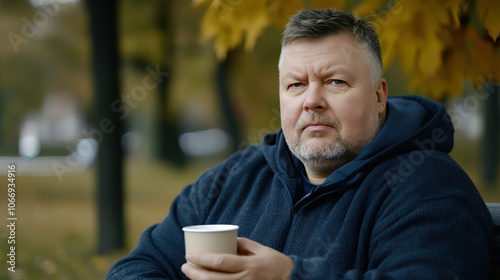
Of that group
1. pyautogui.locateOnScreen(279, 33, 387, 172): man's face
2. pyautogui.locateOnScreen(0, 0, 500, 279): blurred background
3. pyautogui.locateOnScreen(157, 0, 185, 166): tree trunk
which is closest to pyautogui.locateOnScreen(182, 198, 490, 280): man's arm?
pyautogui.locateOnScreen(279, 33, 387, 172): man's face

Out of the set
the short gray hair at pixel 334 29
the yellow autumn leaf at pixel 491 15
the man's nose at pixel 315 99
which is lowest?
the man's nose at pixel 315 99

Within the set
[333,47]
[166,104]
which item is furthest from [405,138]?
[166,104]

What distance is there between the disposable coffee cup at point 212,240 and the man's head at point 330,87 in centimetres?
61

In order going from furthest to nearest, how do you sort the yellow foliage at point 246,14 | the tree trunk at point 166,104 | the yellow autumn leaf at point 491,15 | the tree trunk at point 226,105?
1. the tree trunk at point 226,105
2. the tree trunk at point 166,104
3. the yellow foliage at point 246,14
4. the yellow autumn leaf at point 491,15

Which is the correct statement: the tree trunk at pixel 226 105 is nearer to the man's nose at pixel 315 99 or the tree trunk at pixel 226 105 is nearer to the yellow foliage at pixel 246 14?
the yellow foliage at pixel 246 14

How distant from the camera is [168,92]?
6602mm

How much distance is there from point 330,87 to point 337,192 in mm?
374

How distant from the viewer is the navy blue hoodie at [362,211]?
1.58 meters

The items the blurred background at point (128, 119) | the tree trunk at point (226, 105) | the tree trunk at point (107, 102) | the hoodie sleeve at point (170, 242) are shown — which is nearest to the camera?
the hoodie sleeve at point (170, 242)

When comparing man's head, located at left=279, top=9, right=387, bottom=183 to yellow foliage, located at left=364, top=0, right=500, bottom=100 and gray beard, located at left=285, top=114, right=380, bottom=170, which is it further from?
yellow foliage, located at left=364, top=0, right=500, bottom=100

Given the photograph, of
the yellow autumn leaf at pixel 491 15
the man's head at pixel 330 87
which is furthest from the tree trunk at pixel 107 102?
the yellow autumn leaf at pixel 491 15

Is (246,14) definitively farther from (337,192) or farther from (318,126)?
(337,192)

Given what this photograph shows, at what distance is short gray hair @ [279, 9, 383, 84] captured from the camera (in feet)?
6.48

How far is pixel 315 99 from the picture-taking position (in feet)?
6.40
